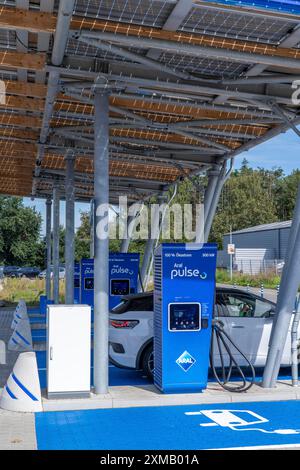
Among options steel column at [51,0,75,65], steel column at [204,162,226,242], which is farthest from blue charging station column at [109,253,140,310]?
steel column at [51,0,75,65]

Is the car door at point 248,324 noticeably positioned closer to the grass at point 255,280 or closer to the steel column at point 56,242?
the steel column at point 56,242

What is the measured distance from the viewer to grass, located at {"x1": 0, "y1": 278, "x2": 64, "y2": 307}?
29516 mm

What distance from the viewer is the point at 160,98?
1046cm

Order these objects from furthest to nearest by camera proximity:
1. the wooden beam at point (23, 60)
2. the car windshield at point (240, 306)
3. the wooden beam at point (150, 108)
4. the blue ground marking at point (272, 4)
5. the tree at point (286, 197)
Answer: the tree at point (286, 197) → the wooden beam at point (150, 108) → the car windshield at point (240, 306) → the wooden beam at point (23, 60) → the blue ground marking at point (272, 4)

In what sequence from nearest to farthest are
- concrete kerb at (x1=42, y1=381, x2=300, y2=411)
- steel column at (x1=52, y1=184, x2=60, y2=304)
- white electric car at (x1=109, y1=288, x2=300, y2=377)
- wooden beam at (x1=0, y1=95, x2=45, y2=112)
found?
concrete kerb at (x1=42, y1=381, x2=300, y2=411), white electric car at (x1=109, y1=288, x2=300, y2=377), wooden beam at (x1=0, y1=95, x2=45, y2=112), steel column at (x1=52, y1=184, x2=60, y2=304)

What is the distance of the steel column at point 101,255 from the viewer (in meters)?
8.67

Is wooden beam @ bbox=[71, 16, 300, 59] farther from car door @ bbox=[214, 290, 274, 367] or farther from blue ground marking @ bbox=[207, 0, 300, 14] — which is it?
car door @ bbox=[214, 290, 274, 367]

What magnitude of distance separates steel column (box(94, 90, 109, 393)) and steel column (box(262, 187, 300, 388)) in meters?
2.30

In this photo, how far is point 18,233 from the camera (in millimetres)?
58062

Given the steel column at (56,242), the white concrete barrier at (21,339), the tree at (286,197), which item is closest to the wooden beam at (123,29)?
the white concrete barrier at (21,339)

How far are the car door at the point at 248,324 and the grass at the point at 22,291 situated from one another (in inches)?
688

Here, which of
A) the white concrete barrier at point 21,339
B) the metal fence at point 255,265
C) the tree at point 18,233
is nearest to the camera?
the white concrete barrier at point 21,339

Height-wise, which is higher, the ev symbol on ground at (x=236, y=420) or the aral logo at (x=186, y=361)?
the aral logo at (x=186, y=361)

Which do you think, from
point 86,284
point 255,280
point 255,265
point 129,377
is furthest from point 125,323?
point 255,265
